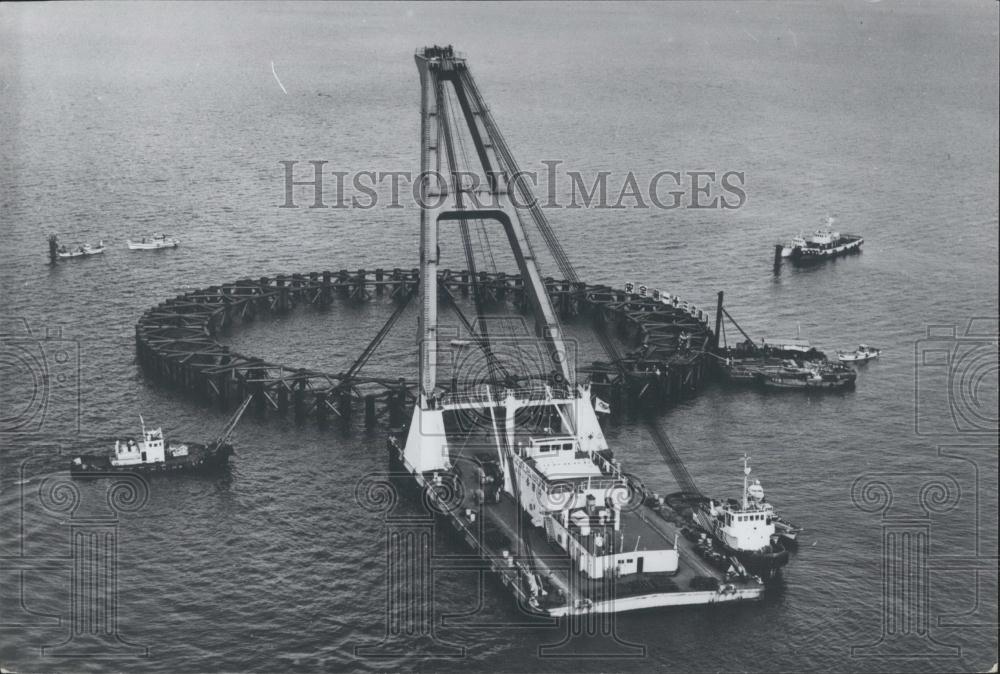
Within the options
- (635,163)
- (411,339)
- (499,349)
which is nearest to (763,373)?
(499,349)

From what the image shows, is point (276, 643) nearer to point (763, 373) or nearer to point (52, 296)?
point (763, 373)

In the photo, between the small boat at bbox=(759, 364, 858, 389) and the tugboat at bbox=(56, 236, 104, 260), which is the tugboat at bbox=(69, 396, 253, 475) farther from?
the tugboat at bbox=(56, 236, 104, 260)

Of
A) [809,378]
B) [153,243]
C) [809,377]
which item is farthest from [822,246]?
[153,243]

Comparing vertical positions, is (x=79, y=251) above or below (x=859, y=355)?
above

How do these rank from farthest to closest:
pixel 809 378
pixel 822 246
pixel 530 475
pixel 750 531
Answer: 1. pixel 822 246
2. pixel 809 378
3. pixel 530 475
4. pixel 750 531

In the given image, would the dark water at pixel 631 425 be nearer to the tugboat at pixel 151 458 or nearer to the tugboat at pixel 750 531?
the tugboat at pixel 750 531

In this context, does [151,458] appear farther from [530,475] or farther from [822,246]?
[822,246]

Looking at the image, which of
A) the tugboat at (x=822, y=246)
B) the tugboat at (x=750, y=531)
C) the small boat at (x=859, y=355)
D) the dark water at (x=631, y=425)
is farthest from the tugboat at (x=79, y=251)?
the tugboat at (x=750, y=531)
